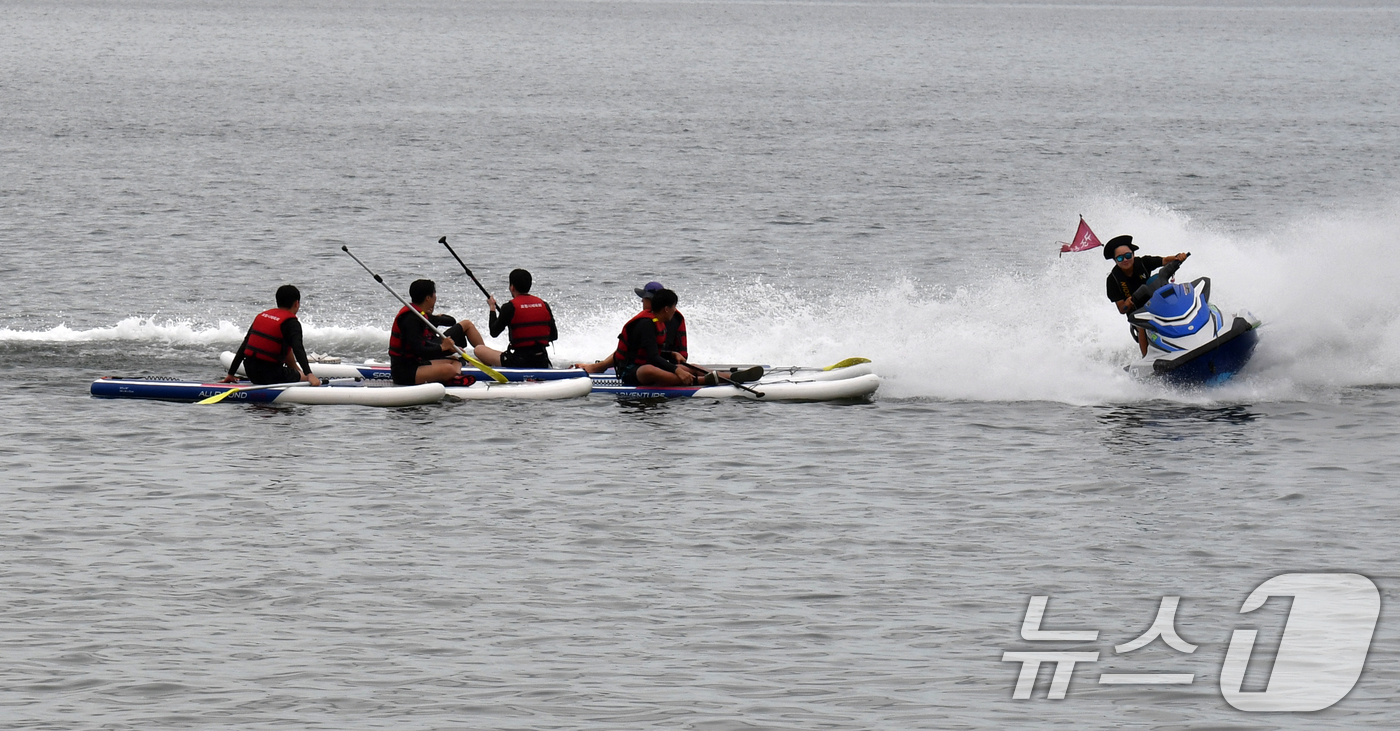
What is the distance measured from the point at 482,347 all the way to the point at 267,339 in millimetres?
2838

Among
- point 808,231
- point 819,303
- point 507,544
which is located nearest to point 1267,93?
point 808,231

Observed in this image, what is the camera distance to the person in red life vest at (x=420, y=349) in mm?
21344

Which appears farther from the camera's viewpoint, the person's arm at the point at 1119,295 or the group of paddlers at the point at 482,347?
the person's arm at the point at 1119,295

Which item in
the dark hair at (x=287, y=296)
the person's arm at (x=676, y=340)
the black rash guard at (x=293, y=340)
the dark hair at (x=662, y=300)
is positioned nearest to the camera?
the dark hair at (x=287, y=296)

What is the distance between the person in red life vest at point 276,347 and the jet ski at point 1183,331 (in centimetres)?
1024

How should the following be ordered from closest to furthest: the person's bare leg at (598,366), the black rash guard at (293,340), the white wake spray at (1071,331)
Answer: the black rash guard at (293,340) → the white wake spray at (1071,331) → the person's bare leg at (598,366)

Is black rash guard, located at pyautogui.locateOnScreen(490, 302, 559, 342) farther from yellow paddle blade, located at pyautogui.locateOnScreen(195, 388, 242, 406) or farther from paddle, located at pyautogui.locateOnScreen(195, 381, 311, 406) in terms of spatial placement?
yellow paddle blade, located at pyautogui.locateOnScreen(195, 388, 242, 406)

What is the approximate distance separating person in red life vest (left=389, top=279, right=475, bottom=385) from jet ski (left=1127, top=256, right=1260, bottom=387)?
8.54 m

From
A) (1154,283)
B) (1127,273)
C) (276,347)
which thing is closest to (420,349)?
(276,347)

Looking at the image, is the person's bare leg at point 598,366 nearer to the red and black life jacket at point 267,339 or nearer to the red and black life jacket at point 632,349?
the red and black life jacket at point 632,349

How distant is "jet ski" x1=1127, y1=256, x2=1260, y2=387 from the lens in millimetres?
21406

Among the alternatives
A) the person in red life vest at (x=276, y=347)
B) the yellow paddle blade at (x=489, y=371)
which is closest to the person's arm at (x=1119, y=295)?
the yellow paddle blade at (x=489, y=371)

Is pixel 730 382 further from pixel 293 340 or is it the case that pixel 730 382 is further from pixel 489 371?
pixel 293 340

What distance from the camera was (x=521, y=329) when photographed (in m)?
22.3
